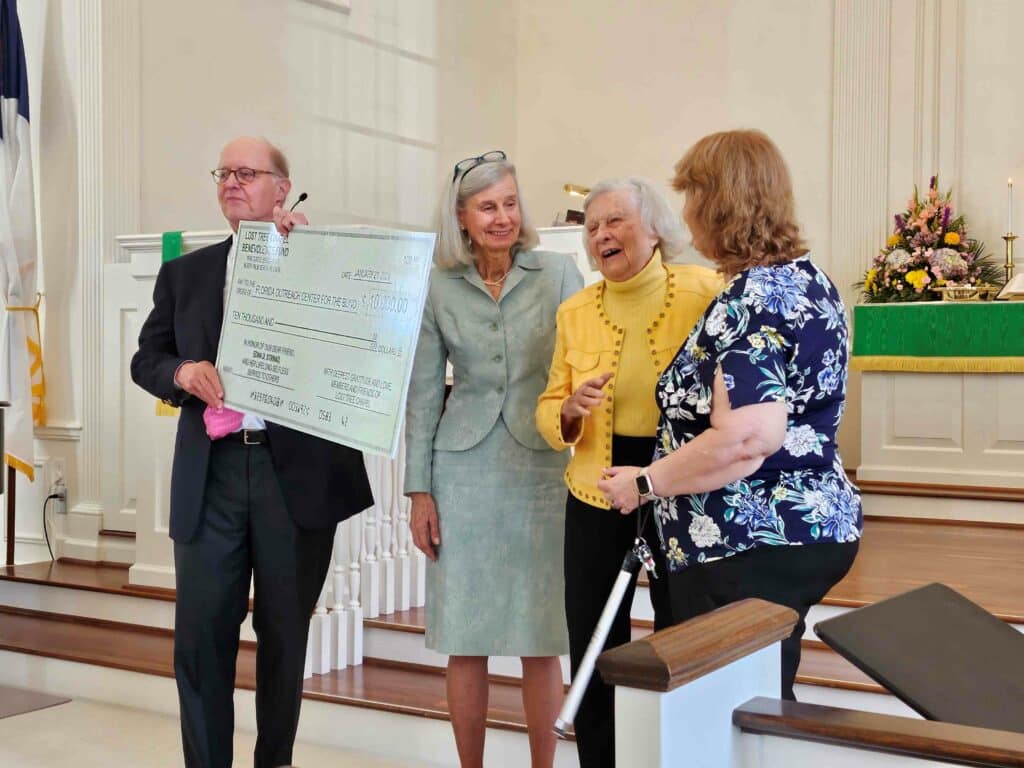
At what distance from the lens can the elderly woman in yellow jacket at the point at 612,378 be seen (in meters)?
2.36

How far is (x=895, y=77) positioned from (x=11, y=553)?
6.03 m

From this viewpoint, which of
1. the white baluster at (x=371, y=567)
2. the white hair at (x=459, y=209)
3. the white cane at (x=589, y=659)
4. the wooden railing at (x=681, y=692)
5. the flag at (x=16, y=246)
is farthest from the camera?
the flag at (x=16, y=246)

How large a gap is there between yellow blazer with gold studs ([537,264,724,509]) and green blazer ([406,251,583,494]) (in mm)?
205

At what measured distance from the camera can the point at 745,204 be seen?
1.99m

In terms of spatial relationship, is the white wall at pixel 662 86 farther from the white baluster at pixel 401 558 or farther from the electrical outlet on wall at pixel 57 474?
the electrical outlet on wall at pixel 57 474

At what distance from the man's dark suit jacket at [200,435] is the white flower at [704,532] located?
1031mm

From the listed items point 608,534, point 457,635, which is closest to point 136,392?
point 457,635

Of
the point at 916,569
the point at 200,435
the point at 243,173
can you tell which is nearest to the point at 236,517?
the point at 200,435

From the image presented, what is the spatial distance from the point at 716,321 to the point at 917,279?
16.5ft

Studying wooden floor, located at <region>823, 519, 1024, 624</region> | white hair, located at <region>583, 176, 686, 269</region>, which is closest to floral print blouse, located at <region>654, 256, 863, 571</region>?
white hair, located at <region>583, 176, 686, 269</region>

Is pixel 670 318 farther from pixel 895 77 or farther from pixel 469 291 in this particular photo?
pixel 895 77

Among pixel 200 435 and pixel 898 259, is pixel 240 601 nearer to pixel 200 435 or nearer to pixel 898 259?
pixel 200 435

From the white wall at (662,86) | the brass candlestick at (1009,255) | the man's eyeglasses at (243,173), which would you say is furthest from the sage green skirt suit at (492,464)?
the white wall at (662,86)

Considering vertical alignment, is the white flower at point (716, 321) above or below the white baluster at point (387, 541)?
above
